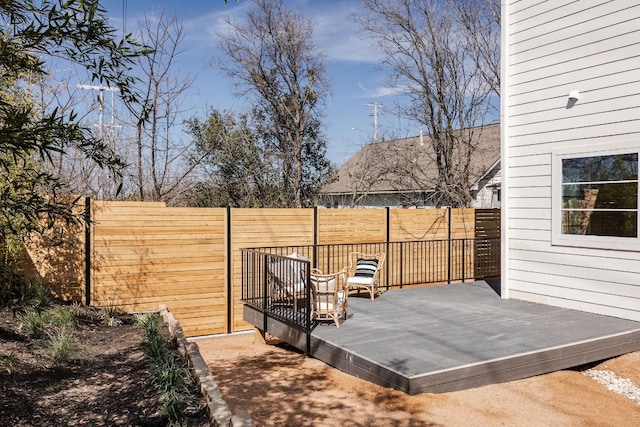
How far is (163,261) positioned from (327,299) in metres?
3.15

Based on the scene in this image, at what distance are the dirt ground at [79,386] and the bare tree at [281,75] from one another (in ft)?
32.0

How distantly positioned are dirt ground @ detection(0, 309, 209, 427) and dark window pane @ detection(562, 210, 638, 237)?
16.7ft

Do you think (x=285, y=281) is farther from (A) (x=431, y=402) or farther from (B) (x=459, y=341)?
(A) (x=431, y=402)

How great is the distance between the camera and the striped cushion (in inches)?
286

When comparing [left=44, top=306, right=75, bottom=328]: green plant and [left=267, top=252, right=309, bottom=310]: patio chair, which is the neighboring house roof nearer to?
[left=267, top=252, right=309, bottom=310]: patio chair

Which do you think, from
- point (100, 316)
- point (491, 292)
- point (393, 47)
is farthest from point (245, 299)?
point (393, 47)

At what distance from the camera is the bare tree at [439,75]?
42.8 feet

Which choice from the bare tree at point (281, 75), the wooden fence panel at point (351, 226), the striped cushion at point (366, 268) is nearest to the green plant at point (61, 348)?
the striped cushion at point (366, 268)

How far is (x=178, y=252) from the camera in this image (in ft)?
24.8

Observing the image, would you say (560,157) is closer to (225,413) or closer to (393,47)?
(225,413)

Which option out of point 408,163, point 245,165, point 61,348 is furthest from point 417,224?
point 61,348

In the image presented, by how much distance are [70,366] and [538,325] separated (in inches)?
190

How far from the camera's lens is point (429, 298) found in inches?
281

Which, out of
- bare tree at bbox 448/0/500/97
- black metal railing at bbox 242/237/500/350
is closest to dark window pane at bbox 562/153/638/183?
black metal railing at bbox 242/237/500/350
